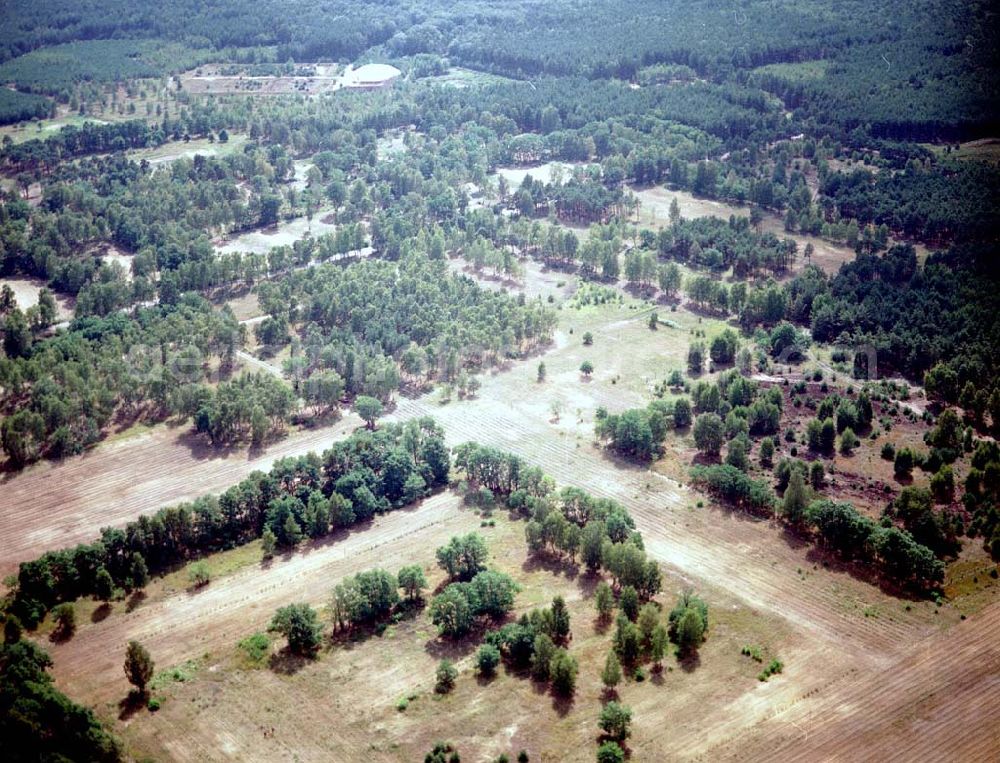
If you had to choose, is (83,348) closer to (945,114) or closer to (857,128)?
(857,128)

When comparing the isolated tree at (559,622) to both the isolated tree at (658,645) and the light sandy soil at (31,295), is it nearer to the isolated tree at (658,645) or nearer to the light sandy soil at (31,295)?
the isolated tree at (658,645)

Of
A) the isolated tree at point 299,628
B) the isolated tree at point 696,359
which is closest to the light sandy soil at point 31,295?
the isolated tree at point 299,628

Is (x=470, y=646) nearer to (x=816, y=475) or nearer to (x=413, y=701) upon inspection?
(x=413, y=701)

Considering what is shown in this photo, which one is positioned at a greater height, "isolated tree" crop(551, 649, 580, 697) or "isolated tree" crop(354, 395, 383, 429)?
"isolated tree" crop(354, 395, 383, 429)

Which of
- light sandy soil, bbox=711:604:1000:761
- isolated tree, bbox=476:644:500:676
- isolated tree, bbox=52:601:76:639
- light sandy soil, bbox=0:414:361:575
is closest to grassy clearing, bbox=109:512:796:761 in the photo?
isolated tree, bbox=476:644:500:676

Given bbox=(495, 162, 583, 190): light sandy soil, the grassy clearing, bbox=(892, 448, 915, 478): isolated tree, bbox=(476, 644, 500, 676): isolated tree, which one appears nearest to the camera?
the grassy clearing

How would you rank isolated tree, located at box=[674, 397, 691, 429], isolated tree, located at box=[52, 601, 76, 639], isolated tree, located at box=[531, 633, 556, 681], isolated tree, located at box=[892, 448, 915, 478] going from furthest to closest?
isolated tree, located at box=[674, 397, 691, 429]
isolated tree, located at box=[892, 448, 915, 478]
isolated tree, located at box=[52, 601, 76, 639]
isolated tree, located at box=[531, 633, 556, 681]

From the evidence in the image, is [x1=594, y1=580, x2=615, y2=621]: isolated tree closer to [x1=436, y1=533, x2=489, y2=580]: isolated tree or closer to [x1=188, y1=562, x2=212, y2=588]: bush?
[x1=436, y1=533, x2=489, y2=580]: isolated tree
